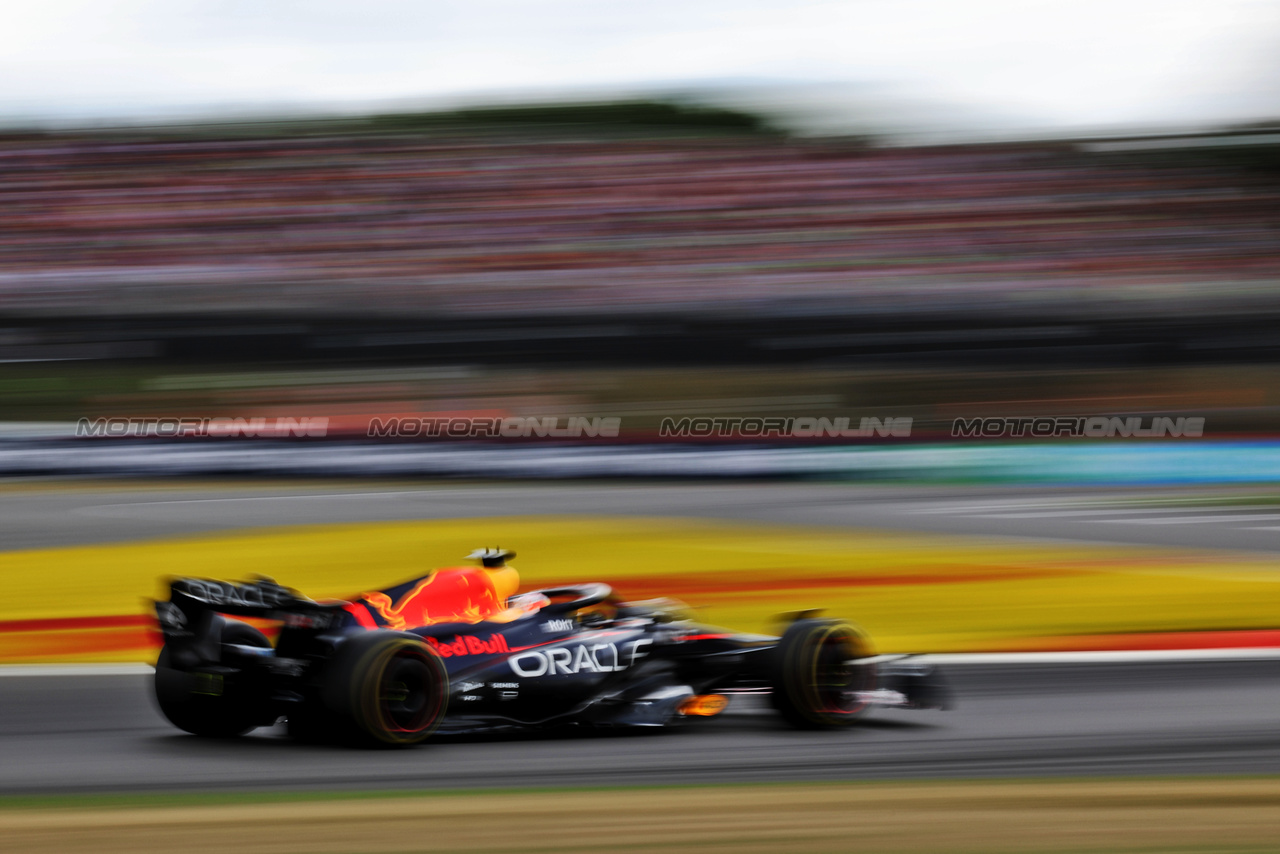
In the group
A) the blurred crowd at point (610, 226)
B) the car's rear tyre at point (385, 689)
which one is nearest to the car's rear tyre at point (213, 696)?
the car's rear tyre at point (385, 689)

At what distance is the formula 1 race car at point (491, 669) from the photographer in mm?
4035

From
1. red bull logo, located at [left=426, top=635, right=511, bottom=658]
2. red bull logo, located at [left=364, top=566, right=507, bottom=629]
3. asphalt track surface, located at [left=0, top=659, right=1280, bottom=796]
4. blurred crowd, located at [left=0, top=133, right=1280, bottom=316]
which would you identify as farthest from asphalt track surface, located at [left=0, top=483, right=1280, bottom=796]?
blurred crowd, located at [left=0, top=133, right=1280, bottom=316]

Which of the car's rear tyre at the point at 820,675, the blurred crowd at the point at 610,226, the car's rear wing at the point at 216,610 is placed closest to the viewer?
the car's rear wing at the point at 216,610

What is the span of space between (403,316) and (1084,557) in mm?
7416

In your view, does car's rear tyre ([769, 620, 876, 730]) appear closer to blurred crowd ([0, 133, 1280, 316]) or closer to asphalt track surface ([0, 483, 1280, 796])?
asphalt track surface ([0, 483, 1280, 796])

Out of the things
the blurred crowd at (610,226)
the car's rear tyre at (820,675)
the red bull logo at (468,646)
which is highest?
the blurred crowd at (610,226)

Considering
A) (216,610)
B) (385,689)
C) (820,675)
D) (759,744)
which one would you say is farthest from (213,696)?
(820,675)

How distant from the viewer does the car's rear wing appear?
4.02 metres

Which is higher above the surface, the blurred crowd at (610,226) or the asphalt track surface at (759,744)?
the blurred crowd at (610,226)

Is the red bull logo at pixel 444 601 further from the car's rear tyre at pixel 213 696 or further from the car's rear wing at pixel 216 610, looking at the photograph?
the car's rear tyre at pixel 213 696

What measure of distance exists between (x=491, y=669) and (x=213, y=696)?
2.79ft

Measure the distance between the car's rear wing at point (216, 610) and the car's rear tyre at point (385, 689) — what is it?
0.23 metres

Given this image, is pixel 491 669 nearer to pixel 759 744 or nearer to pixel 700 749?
pixel 700 749

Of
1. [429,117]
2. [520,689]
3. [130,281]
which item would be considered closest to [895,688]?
[520,689]
